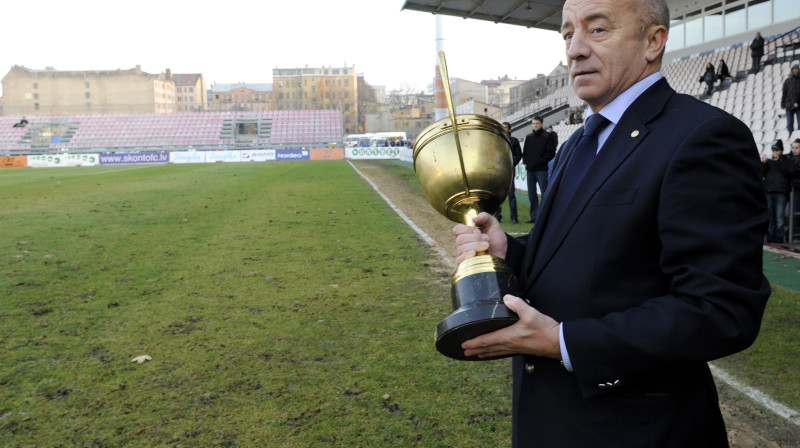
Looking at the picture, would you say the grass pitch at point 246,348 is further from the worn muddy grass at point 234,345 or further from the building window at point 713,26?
the building window at point 713,26

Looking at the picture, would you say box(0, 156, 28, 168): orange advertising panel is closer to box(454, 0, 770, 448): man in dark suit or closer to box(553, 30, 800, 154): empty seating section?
box(553, 30, 800, 154): empty seating section

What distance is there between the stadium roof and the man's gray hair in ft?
73.1

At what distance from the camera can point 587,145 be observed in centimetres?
164

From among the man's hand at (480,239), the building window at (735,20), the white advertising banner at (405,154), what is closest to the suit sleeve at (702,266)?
the man's hand at (480,239)

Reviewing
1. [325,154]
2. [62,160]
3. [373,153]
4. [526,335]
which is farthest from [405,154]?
[526,335]

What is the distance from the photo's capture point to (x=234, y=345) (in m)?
5.04

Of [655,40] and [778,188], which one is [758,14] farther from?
[655,40]

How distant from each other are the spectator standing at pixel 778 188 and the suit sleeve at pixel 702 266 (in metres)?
9.96

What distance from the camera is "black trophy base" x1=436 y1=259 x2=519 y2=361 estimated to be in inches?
56.2

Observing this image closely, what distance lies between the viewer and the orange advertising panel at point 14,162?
43.7m

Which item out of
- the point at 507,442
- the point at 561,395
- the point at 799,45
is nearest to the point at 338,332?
the point at 507,442

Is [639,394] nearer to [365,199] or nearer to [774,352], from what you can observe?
[774,352]

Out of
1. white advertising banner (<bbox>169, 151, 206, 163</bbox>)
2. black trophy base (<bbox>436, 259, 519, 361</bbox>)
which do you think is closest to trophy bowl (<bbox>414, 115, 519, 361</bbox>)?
black trophy base (<bbox>436, 259, 519, 361</bbox>)

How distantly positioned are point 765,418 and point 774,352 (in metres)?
1.29
